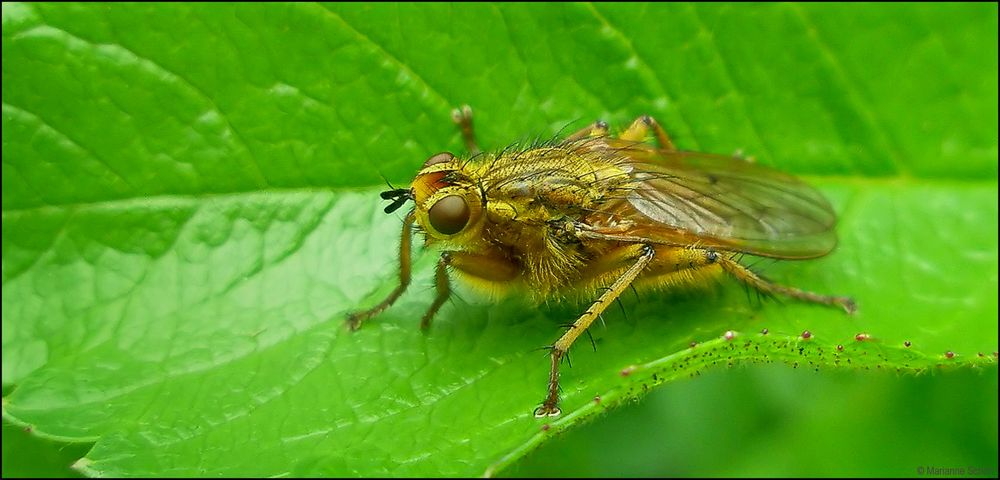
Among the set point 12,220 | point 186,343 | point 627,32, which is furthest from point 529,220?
point 12,220

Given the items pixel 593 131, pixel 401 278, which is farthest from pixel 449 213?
pixel 593 131

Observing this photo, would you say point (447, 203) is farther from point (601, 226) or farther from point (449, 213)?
point (601, 226)

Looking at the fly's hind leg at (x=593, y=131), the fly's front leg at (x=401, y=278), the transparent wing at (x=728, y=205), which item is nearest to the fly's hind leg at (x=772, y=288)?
the transparent wing at (x=728, y=205)

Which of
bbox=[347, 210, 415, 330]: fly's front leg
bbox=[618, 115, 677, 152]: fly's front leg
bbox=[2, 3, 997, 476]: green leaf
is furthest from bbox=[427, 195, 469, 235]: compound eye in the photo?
bbox=[618, 115, 677, 152]: fly's front leg

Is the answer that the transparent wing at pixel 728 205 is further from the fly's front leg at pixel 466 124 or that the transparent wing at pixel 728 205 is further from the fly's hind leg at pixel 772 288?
the fly's front leg at pixel 466 124

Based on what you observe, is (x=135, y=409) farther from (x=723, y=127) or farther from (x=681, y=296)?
(x=723, y=127)
